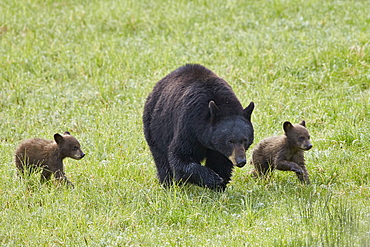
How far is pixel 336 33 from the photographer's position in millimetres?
12555

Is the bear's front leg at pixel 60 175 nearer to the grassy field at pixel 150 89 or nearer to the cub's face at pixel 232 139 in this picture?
the grassy field at pixel 150 89

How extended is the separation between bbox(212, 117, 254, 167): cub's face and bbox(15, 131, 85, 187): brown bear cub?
188cm

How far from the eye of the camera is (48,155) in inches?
291

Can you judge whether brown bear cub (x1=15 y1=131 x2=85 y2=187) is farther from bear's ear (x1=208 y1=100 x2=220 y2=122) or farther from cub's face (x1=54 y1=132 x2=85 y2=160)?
bear's ear (x1=208 y1=100 x2=220 y2=122)

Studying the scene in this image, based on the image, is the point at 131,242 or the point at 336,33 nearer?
the point at 131,242

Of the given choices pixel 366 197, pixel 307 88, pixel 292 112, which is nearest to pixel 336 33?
pixel 307 88

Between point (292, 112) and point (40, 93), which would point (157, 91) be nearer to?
point (292, 112)

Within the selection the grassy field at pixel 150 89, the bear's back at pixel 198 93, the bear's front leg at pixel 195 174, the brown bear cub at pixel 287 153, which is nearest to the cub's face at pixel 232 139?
the bear's back at pixel 198 93

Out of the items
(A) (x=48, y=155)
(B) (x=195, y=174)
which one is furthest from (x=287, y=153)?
(A) (x=48, y=155)

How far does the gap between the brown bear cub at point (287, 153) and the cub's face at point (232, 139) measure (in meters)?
0.89

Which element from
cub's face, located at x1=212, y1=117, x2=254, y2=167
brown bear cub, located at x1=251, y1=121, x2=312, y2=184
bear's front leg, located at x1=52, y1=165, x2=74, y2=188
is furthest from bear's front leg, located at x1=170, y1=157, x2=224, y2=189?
bear's front leg, located at x1=52, y1=165, x2=74, y2=188

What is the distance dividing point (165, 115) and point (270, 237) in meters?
2.29

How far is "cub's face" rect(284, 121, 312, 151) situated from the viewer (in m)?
7.20

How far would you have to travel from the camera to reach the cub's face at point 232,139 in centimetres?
641
